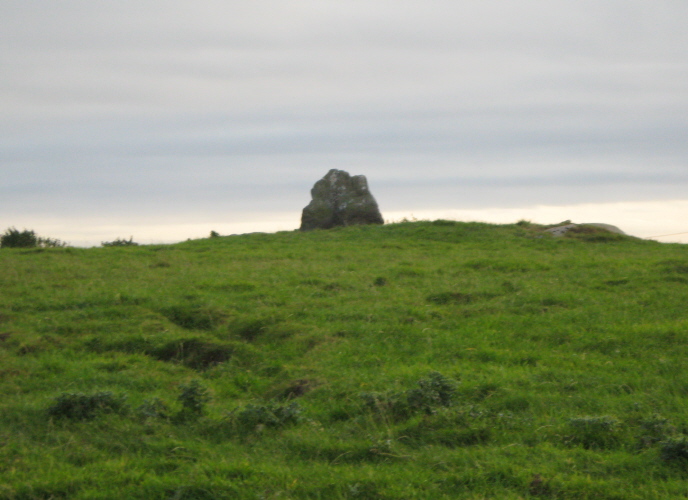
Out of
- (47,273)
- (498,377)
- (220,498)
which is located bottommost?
(220,498)

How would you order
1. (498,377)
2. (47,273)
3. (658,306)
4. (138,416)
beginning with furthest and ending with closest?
(47,273)
(658,306)
(498,377)
(138,416)

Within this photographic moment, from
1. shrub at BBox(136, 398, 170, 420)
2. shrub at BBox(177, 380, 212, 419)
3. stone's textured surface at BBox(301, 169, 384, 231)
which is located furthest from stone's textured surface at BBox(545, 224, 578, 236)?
shrub at BBox(136, 398, 170, 420)

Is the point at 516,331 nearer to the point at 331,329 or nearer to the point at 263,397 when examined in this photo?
the point at 331,329

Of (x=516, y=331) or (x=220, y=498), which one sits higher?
(x=516, y=331)

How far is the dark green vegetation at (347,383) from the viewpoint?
534cm

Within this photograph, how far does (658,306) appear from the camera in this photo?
10414mm

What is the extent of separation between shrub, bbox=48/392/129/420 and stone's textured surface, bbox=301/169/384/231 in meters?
19.5

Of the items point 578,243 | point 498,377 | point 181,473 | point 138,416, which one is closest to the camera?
point 181,473

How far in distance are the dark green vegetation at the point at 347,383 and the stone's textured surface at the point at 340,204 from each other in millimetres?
11726

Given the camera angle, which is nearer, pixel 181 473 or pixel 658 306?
pixel 181 473

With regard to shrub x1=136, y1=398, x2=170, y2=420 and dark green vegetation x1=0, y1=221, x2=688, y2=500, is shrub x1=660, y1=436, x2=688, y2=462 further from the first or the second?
shrub x1=136, y1=398, x2=170, y2=420

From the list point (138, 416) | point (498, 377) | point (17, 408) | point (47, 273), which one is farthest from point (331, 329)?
point (47, 273)

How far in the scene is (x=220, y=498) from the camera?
5160 mm

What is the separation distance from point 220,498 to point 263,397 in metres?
2.41
